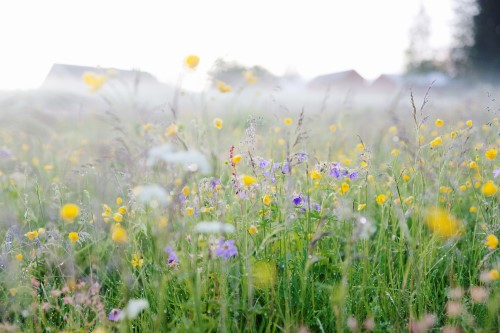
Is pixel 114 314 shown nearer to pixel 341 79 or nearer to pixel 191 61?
pixel 191 61

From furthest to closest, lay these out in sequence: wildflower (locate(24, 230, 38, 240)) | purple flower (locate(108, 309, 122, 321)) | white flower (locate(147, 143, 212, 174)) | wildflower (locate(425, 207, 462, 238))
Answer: wildflower (locate(24, 230, 38, 240))
wildflower (locate(425, 207, 462, 238))
purple flower (locate(108, 309, 122, 321))
white flower (locate(147, 143, 212, 174))

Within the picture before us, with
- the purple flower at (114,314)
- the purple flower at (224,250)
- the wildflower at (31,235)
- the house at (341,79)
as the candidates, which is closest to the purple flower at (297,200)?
the purple flower at (224,250)

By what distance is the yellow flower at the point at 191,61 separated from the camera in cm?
151

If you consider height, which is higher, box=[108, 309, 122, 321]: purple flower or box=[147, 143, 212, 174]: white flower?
box=[147, 143, 212, 174]: white flower

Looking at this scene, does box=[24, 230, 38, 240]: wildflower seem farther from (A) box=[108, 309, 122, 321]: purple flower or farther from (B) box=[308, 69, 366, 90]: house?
(B) box=[308, 69, 366, 90]: house

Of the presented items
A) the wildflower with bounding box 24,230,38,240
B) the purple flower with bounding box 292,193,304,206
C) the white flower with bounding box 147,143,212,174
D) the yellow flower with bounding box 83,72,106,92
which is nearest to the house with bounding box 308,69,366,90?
the purple flower with bounding box 292,193,304,206

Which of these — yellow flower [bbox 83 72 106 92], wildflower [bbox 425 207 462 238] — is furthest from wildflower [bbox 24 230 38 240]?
wildflower [bbox 425 207 462 238]

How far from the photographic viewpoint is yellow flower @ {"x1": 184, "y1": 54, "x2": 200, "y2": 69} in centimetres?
151

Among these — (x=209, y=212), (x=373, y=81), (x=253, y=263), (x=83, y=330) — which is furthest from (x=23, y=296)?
(x=373, y=81)

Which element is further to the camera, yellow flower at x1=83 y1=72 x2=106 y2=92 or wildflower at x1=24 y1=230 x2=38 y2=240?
wildflower at x1=24 y1=230 x2=38 y2=240

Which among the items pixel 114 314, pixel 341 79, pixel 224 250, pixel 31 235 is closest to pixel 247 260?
pixel 224 250

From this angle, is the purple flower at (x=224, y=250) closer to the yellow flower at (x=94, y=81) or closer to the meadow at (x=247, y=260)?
the meadow at (x=247, y=260)

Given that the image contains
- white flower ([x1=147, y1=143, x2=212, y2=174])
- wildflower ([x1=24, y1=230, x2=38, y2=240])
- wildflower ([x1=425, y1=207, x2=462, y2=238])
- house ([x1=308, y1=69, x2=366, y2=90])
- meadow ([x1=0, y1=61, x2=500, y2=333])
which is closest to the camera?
white flower ([x1=147, y1=143, x2=212, y2=174])

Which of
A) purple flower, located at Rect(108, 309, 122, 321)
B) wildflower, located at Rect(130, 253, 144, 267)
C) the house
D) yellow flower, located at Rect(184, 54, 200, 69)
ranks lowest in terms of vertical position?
purple flower, located at Rect(108, 309, 122, 321)
